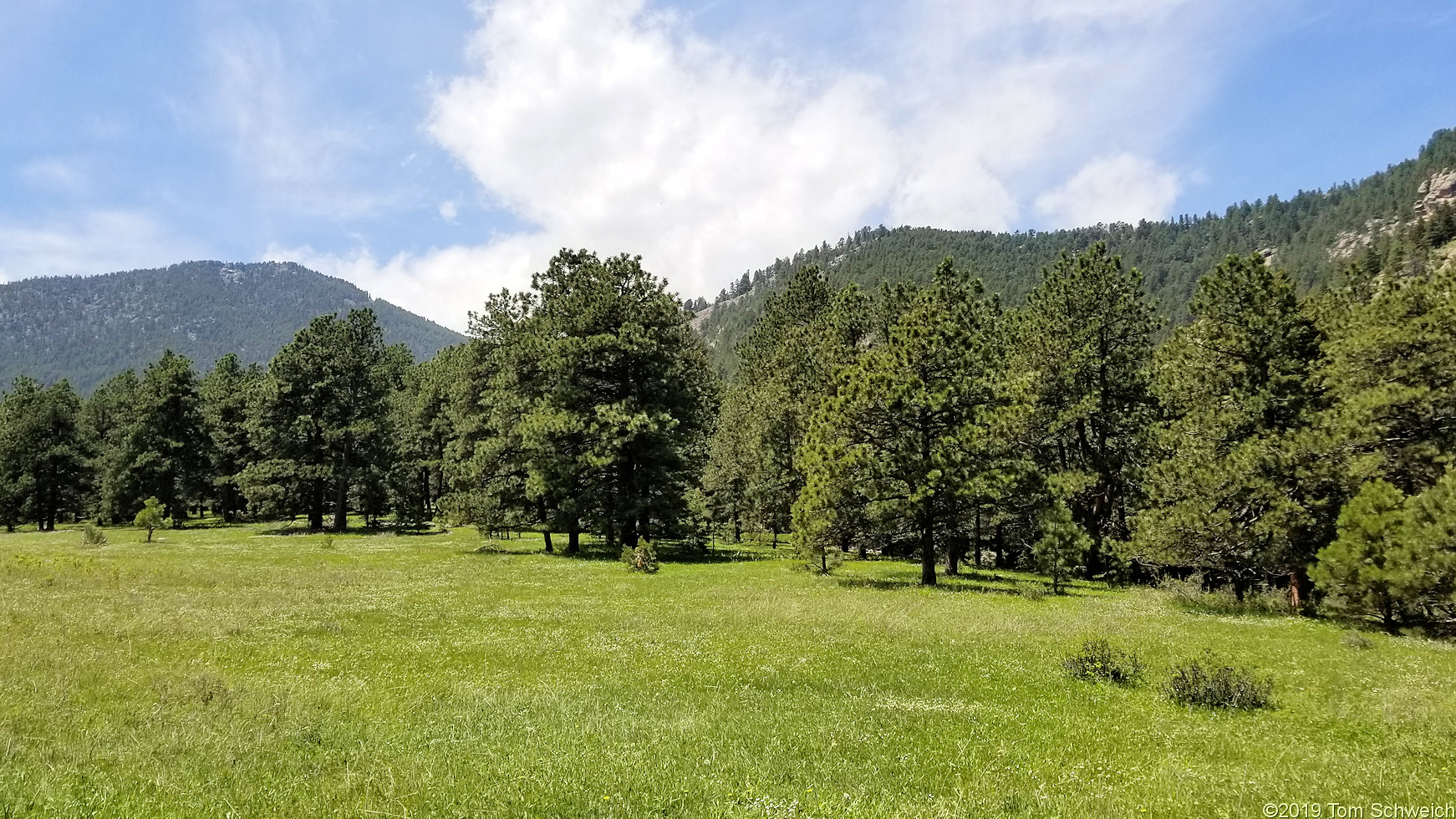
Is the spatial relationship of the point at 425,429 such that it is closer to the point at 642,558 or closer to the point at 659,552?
the point at 659,552

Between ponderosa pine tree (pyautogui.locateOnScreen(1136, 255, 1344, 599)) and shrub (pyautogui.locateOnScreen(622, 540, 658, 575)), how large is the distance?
80.9 ft

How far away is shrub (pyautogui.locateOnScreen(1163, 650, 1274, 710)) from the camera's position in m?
14.3

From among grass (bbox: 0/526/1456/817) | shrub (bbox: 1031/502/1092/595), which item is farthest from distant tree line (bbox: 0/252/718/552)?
shrub (bbox: 1031/502/1092/595)

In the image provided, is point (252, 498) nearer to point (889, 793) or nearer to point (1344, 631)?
point (889, 793)

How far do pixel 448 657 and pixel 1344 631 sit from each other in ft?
93.9

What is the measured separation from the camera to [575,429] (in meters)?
43.3

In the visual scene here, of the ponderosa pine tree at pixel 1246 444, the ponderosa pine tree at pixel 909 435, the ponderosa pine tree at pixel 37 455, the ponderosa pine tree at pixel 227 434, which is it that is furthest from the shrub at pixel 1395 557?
the ponderosa pine tree at pixel 37 455

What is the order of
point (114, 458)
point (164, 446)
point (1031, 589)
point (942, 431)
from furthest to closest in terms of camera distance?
1. point (164, 446)
2. point (114, 458)
3. point (942, 431)
4. point (1031, 589)

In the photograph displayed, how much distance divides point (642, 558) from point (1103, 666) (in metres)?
25.5

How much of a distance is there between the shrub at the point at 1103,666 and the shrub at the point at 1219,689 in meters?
0.94

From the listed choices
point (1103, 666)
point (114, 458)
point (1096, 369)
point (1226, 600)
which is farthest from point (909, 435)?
point (114, 458)

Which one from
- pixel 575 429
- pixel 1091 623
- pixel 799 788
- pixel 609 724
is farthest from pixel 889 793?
pixel 575 429

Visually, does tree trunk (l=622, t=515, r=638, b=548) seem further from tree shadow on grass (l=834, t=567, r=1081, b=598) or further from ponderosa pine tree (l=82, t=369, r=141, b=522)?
ponderosa pine tree (l=82, t=369, r=141, b=522)

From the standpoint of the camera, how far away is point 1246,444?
96.8 feet
